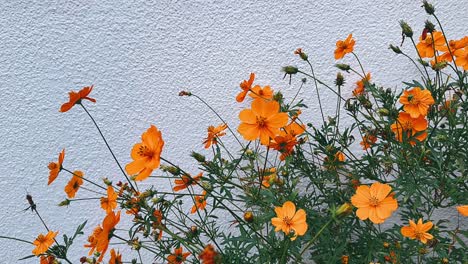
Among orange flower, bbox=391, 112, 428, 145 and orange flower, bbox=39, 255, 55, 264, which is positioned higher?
orange flower, bbox=391, 112, 428, 145

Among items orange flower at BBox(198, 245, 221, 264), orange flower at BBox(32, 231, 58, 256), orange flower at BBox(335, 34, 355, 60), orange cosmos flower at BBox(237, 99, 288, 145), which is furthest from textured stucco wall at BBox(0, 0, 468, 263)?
orange flower at BBox(198, 245, 221, 264)

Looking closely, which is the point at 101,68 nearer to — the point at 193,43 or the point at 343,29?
the point at 193,43

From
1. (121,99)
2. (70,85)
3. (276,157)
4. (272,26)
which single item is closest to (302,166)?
(276,157)

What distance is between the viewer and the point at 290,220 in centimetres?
102

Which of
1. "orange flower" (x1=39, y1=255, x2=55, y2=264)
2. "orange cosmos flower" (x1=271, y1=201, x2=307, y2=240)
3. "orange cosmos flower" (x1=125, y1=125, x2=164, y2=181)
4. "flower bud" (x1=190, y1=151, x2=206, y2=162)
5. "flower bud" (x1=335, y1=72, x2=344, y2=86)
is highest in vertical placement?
"flower bud" (x1=335, y1=72, x2=344, y2=86)

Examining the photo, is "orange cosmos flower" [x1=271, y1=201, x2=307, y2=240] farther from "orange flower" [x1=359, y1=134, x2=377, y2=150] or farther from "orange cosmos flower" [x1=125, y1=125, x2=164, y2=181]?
"orange flower" [x1=359, y1=134, x2=377, y2=150]

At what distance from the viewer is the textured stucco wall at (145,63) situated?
5.27 feet

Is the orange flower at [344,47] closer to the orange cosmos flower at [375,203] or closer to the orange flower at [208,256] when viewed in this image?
the orange cosmos flower at [375,203]

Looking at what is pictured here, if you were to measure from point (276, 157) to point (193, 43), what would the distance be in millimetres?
532

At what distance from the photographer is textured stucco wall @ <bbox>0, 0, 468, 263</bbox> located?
161cm

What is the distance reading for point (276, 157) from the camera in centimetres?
158

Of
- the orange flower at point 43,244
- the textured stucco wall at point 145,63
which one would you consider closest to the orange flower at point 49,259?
the orange flower at point 43,244

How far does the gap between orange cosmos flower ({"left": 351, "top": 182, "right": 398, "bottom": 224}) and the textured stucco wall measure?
2.29 feet

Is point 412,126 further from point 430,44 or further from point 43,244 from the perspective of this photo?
point 43,244
